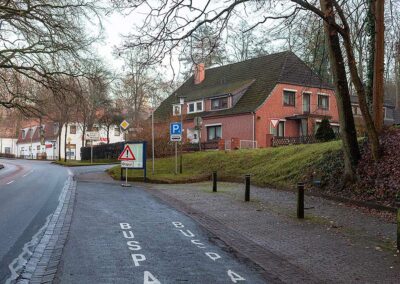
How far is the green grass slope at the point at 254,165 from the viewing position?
1916cm

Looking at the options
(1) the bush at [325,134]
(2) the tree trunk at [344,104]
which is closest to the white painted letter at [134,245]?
(2) the tree trunk at [344,104]

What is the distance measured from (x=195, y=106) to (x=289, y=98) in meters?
11.0

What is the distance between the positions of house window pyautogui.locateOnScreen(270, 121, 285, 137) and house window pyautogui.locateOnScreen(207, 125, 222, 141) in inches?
224

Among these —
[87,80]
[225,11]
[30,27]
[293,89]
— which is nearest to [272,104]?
[293,89]

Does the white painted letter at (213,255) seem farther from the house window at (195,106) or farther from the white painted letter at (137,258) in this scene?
the house window at (195,106)

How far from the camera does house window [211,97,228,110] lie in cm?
4691

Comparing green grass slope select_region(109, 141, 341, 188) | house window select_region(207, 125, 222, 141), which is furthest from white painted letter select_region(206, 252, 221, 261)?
house window select_region(207, 125, 222, 141)

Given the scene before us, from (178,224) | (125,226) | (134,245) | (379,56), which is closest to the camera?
(134,245)

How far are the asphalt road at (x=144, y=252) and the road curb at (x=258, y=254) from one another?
8.1 inches

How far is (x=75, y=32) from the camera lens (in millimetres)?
23922

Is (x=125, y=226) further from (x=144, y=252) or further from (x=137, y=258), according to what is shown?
(x=137, y=258)

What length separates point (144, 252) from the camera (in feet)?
26.3

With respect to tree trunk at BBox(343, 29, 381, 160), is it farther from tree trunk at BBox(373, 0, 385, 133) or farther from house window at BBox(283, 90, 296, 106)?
house window at BBox(283, 90, 296, 106)

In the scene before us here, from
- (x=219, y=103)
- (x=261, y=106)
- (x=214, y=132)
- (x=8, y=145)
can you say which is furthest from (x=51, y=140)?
(x=261, y=106)
